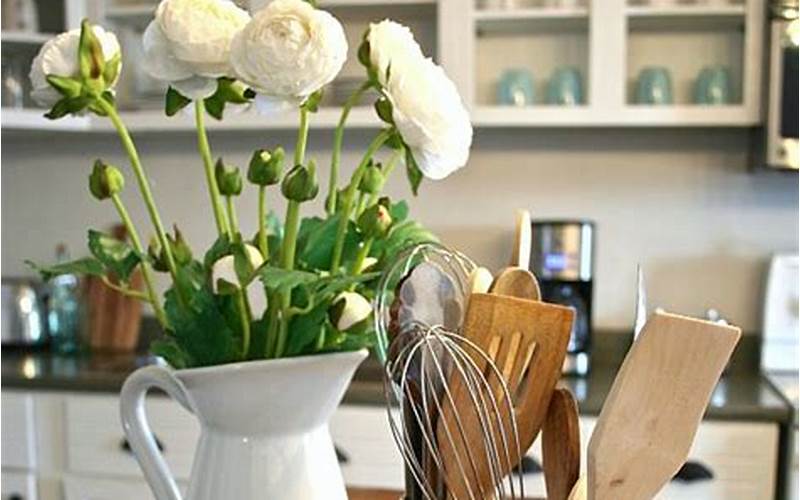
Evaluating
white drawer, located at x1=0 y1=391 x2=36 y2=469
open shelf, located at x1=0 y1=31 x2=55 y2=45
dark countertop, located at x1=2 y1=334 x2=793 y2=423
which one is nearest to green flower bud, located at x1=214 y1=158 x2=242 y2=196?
dark countertop, located at x1=2 y1=334 x2=793 y2=423

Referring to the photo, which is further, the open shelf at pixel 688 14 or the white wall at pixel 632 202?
the white wall at pixel 632 202

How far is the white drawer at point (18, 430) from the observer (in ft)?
6.65

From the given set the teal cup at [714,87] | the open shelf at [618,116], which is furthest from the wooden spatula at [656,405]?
the teal cup at [714,87]

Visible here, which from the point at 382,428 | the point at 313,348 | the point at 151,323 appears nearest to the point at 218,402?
the point at 313,348

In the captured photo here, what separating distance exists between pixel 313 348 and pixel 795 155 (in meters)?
1.57

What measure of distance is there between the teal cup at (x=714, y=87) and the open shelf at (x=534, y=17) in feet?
1.03

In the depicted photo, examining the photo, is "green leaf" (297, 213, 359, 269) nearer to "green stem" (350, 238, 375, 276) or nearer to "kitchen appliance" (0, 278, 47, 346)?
"green stem" (350, 238, 375, 276)

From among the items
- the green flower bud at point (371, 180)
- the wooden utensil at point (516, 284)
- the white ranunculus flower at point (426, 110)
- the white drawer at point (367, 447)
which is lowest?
the white drawer at point (367, 447)

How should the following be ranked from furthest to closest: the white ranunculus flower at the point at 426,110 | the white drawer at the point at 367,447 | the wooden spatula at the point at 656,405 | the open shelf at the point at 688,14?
the open shelf at the point at 688,14
the white drawer at the point at 367,447
the white ranunculus flower at the point at 426,110
the wooden spatula at the point at 656,405

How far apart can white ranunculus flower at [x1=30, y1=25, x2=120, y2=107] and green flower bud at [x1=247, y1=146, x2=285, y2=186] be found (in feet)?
0.40

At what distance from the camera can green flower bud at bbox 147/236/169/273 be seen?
0.66m

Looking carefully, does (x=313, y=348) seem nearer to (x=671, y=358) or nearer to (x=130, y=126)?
(x=671, y=358)

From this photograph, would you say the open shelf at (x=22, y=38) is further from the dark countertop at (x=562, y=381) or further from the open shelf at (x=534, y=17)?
the open shelf at (x=534, y=17)

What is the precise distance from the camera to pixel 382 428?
1.87 meters
